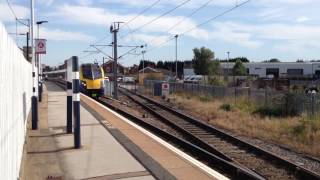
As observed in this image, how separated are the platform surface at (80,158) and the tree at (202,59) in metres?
130

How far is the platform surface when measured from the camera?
1023 centimetres

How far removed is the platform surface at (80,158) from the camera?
10227 mm

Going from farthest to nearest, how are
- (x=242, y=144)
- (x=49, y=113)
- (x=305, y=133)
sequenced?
(x=49, y=113) < (x=305, y=133) < (x=242, y=144)

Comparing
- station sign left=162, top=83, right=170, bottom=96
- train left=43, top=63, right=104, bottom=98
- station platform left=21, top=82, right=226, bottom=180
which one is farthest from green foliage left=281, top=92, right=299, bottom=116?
train left=43, top=63, right=104, bottom=98

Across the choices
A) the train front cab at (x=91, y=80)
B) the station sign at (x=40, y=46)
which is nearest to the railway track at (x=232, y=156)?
the station sign at (x=40, y=46)

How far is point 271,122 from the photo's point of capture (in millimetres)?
26875

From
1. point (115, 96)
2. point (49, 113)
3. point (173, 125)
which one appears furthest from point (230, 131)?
point (115, 96)

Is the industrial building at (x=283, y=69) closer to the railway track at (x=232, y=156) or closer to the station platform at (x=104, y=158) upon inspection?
the railway track at (x=232, y=156)

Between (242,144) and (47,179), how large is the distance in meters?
10.6

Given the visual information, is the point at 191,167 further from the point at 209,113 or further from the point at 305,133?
the point at 209,113

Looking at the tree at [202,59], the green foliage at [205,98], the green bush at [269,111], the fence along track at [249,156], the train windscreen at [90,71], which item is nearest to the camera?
the fence along track at [249,156]

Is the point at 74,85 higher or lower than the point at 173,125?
higher

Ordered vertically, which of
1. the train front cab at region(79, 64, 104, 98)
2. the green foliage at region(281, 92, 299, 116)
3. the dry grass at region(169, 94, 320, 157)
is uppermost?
the train front cab at region(79, 64, 104, 98)

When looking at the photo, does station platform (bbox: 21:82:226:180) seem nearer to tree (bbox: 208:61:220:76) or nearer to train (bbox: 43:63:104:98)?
train (bbox: 43:63:104:98)
